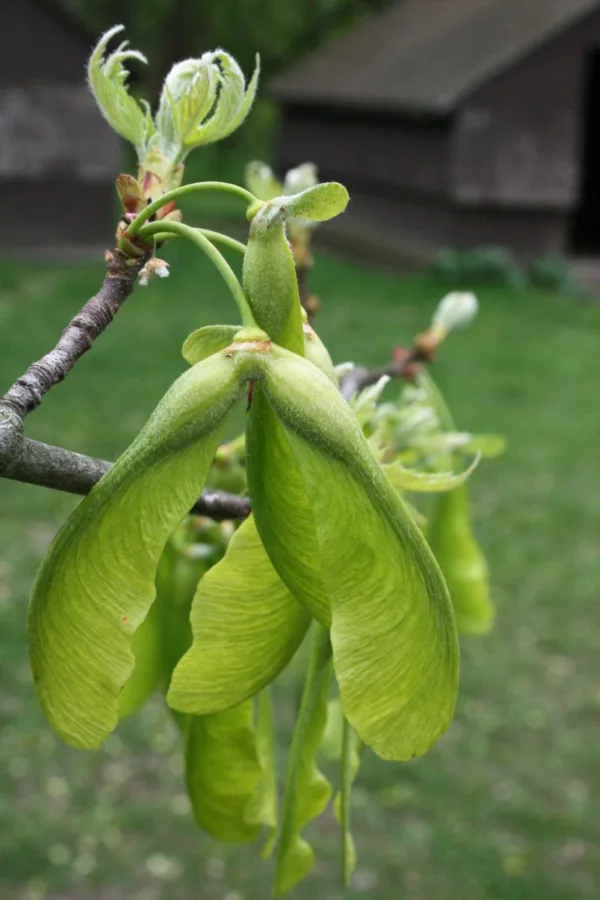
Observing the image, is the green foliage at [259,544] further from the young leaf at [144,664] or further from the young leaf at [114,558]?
the young leaf at [144,664]

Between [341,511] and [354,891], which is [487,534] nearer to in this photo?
[354,891]

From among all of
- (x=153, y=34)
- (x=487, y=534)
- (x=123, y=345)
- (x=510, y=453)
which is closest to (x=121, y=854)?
(x=487, y=534)

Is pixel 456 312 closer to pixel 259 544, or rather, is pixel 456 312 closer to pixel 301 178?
pixel 301 178

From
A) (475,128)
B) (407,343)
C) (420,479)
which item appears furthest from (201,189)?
(475,128)

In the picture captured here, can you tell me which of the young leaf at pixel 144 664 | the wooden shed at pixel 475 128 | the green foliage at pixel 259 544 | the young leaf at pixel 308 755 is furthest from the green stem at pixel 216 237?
the wooden shed at pixel 475 128

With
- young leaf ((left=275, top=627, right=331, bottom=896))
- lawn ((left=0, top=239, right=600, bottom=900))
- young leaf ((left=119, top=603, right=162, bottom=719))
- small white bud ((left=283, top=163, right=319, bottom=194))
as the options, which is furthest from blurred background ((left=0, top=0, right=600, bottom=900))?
young leaf ((left=275, top=627, right=331, bottom=896))

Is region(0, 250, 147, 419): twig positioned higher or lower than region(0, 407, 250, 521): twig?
higher

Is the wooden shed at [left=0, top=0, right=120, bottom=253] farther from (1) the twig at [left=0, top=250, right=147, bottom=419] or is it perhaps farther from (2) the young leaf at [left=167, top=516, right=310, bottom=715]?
(2) the young leaf at [left=167, top=516, right=310, bottom=715]
